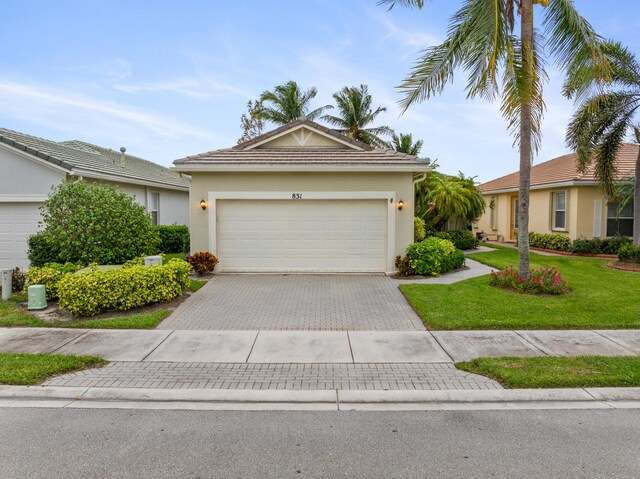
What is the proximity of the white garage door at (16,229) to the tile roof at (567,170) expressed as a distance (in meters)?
19.7

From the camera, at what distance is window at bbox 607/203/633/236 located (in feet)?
56.7

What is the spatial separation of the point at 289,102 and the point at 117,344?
88.1 feet

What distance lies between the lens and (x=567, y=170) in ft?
62.5

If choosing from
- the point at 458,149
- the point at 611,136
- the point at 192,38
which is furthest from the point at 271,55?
the point at 611,136

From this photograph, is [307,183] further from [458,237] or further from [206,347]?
[458,237]

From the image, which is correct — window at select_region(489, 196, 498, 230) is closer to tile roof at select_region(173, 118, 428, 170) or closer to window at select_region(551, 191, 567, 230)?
window at select_region(551, 191, 567, 230)

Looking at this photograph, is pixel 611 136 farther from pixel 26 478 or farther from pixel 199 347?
pixel 26 478

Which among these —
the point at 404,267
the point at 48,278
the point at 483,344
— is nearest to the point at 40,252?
the point at 48,278

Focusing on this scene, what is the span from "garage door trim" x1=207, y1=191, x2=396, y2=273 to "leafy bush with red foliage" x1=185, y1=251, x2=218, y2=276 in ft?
2.41

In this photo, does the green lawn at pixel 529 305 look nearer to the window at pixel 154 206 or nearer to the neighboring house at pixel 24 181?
the neighboring house at pixel 24 181

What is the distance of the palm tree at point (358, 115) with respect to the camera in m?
29.9

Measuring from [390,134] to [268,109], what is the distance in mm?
9734

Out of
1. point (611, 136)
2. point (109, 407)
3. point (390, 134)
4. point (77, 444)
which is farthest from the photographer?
point (390, 134)

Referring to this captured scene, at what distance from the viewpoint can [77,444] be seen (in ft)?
12.1
